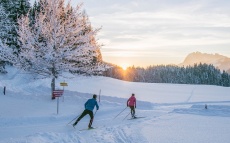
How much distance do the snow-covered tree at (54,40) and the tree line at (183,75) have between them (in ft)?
294

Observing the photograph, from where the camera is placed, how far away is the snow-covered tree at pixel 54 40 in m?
23.1

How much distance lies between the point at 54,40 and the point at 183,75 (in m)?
114

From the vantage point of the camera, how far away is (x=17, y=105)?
22141 millimetres

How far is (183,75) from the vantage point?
430ft

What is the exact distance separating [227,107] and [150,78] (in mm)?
108101

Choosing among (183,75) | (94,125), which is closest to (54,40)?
(94,125)

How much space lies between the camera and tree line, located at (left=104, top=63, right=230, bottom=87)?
123 m

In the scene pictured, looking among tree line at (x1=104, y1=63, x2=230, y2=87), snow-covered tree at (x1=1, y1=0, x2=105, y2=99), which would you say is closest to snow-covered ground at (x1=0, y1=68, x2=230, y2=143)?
snow-covered tree at (x1=1, y1=0, x2=105, y2=99)

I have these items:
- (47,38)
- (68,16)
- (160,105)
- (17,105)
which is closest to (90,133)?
(17,105)

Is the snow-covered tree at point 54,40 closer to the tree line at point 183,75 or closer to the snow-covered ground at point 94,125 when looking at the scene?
the snow-covered ground at point 94,125

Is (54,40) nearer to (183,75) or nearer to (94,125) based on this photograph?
(94,125)

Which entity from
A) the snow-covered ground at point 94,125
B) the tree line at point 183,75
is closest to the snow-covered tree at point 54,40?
the snow-covered ground at point 94,125

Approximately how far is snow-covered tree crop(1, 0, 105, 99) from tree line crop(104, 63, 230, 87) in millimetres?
89611

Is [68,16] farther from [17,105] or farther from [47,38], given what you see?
[17,105]
